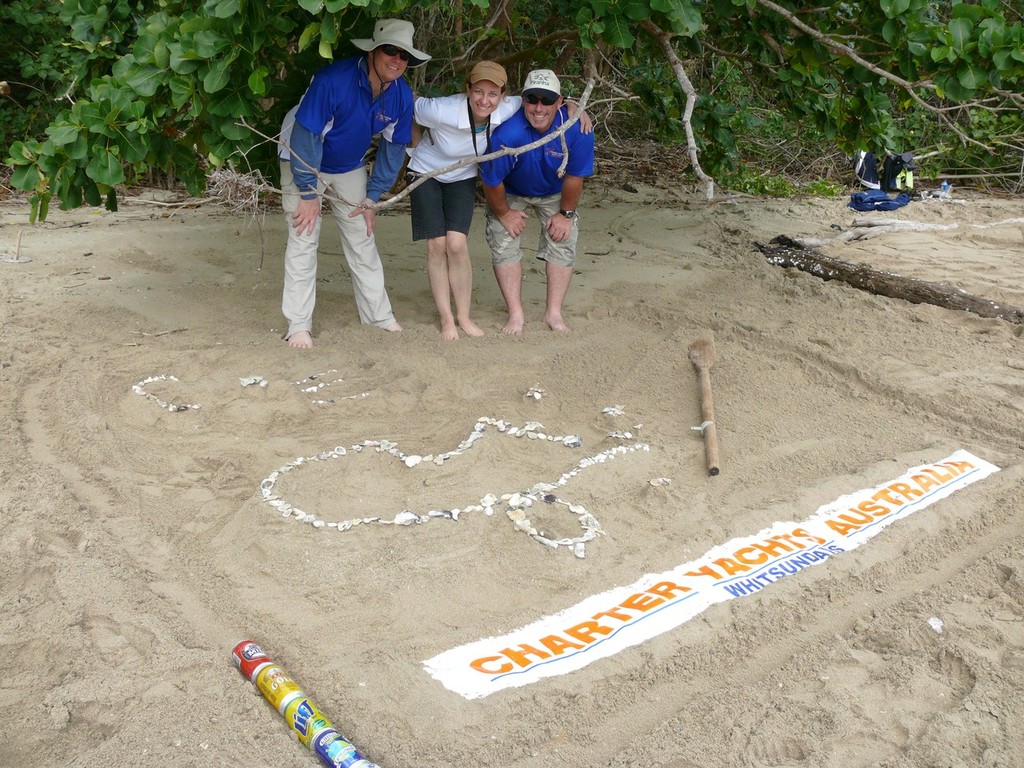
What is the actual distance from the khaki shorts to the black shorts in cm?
19

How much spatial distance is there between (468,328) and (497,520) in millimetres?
2052

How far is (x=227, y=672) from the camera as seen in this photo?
263 cm

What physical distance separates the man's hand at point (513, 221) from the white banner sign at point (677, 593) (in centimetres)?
242

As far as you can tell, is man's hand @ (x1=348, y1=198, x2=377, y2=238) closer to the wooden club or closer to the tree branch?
the tree branch

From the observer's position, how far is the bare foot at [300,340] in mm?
5059

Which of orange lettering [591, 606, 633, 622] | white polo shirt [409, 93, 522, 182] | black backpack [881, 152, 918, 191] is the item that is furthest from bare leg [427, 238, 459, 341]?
black backpack [881, 152, 918, 191]

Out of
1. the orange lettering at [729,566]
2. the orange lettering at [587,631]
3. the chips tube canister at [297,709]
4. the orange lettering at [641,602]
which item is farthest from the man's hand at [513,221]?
the chips tube canister at [297,709]

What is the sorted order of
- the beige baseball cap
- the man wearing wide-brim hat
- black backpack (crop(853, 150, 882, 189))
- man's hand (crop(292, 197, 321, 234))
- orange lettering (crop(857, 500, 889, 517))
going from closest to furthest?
orange lettering (crop(857, 500, 889, 517)), the man wearing wide-brim hat, the beige baseball cap, man's hand (crop(292, 197, 321, 234)), black backpack (crop(853, 150, 882, 189))

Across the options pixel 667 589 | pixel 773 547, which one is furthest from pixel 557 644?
pixel 773 547

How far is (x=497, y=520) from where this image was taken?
11.3ft

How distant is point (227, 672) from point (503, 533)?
110 centimetres

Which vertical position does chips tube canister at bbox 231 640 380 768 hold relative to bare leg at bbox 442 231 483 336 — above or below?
below

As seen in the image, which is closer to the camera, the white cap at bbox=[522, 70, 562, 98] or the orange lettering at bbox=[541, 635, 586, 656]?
A: the orange lettering at bbox=[541, 635, 586, 656]

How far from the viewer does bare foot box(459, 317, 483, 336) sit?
208 inches
